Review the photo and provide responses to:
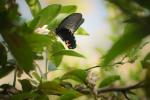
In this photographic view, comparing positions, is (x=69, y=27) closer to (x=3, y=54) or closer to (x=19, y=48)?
(x=3, y=54)

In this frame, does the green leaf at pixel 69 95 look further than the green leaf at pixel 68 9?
No

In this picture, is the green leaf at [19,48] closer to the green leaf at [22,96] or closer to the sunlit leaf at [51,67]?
the green leaf at [22,96]

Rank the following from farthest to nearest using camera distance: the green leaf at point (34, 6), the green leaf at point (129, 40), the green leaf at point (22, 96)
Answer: the green leaf at point (34, 6)
the green leaf at point (22, 96)
the green leaf at point (129, 40)

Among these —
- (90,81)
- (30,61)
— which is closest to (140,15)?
(30,61)

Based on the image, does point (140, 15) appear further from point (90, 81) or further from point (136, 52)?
point (136, 52)

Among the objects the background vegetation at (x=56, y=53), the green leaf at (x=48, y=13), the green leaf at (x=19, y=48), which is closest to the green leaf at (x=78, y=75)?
the background vegetation at (x=56, y=53)
